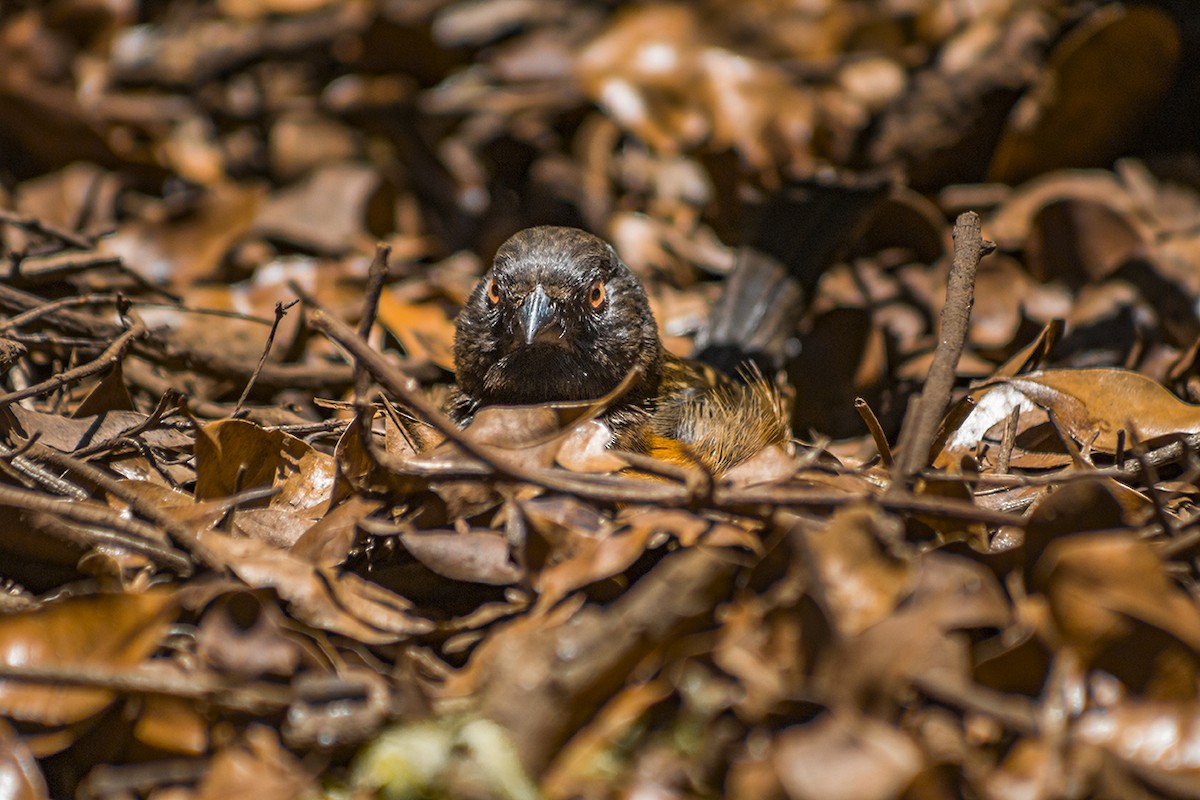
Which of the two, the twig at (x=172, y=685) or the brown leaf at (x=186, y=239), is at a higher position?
the twig at (x=172, y=685)

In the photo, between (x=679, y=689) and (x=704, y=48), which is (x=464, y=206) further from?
(x=679, y=689)

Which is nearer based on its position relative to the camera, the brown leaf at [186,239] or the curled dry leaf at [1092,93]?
the curled dry leaf at [1092,93]

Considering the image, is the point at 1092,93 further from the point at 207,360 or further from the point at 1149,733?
the point at 207,360

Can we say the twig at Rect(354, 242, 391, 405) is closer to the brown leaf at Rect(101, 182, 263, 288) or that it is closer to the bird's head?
the bird's head

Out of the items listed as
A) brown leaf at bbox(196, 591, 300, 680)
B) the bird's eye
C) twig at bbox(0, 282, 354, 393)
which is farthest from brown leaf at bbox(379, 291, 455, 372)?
brown leaf at bbox(196, 591, 300, 680)

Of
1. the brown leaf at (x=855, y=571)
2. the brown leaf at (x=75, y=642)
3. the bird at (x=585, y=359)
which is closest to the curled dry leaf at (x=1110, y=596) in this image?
the brown leaf at (x=855, y=571)

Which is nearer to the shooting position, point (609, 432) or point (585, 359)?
point (609, 432)

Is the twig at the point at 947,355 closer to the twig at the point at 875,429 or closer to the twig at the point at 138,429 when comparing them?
the twig at the point at 875,429

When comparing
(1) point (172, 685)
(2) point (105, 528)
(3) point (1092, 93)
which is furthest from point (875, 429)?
(3) point (1092, 93)

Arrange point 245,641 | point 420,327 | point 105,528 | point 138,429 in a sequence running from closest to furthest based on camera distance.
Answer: point 245,641, point 105,528, point 138,429, point 420,327
